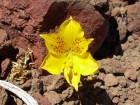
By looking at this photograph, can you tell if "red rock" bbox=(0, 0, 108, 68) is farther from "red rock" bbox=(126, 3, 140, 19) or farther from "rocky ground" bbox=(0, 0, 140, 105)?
"red rock" bbox=(126, 3, 140, 19)

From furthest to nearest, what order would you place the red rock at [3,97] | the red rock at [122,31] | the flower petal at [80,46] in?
the red rock at [122,31], the flower petal at [80,46], the red rock at [3,97]

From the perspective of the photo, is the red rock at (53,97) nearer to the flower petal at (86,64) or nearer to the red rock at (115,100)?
the flower petal at (86,64)

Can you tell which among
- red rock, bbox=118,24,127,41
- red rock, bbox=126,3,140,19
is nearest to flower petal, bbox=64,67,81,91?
red rock, bbox=118,24,127,41

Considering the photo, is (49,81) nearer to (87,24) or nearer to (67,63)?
(67,63)

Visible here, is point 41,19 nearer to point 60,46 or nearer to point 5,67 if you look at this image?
point 60,46

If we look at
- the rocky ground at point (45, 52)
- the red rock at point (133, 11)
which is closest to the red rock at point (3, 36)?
the rocky ground at point (45, 52)

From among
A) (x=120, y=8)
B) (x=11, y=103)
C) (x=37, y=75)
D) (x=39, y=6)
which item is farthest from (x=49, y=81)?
(x=120, y=8)
